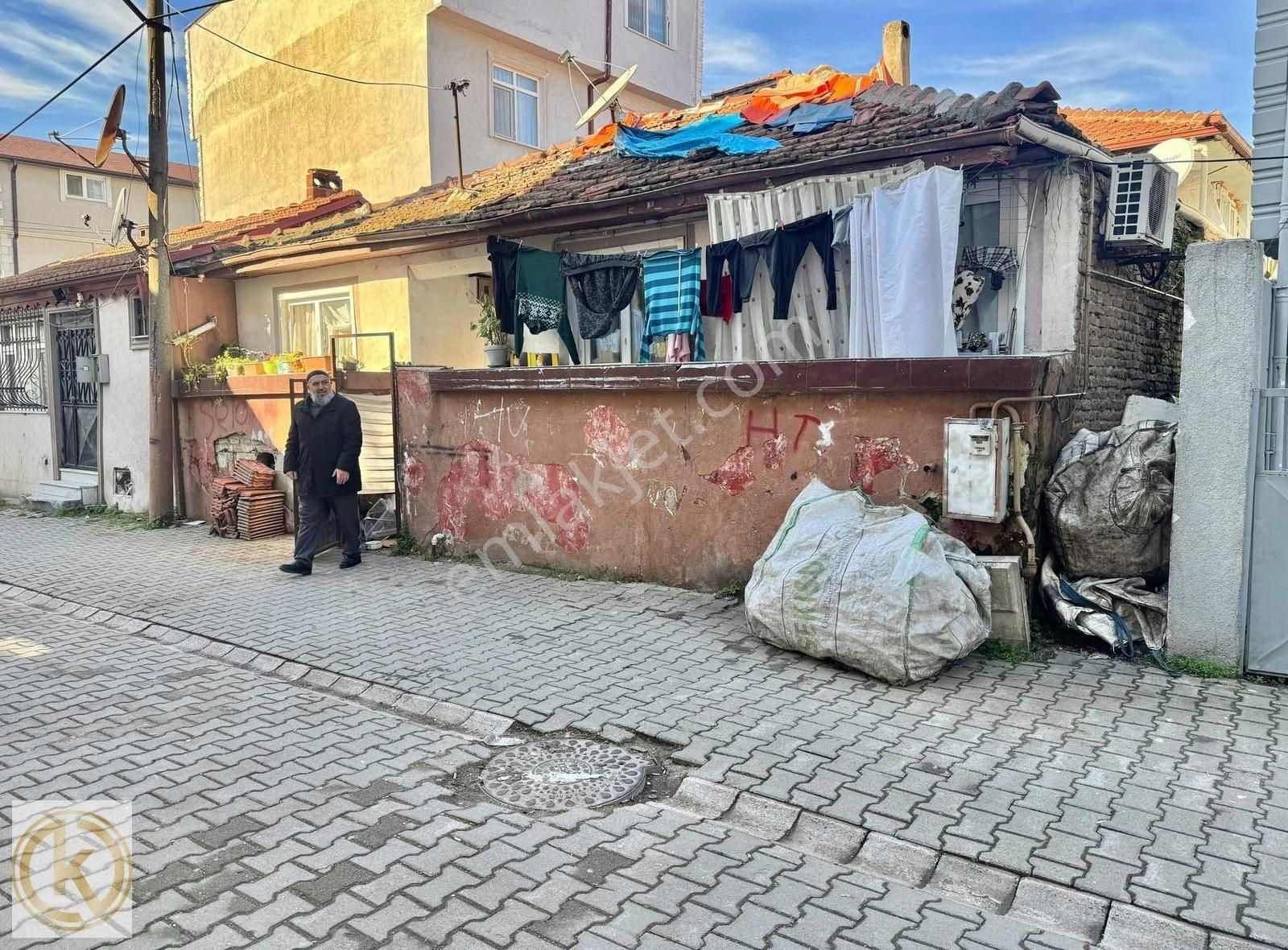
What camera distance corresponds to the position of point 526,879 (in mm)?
3285

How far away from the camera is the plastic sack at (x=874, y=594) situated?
516 centimetres

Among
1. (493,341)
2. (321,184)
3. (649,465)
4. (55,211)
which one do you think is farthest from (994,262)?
(55,211)

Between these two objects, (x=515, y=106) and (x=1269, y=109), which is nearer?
(x=1269, y=109)

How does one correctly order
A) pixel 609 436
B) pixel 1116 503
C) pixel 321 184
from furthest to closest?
pixel 321 184
pixel 609 436
pixel 1116 503

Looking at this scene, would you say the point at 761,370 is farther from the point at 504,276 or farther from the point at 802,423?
the point at 504,276

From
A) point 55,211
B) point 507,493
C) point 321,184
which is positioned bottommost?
point 507,493

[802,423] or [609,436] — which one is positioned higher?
[802,423]

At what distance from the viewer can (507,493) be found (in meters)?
8.63

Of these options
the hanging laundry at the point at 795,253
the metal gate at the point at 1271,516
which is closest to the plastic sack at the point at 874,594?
the metal gate at the point at 1271,516

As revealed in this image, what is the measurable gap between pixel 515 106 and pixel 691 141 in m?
10.3

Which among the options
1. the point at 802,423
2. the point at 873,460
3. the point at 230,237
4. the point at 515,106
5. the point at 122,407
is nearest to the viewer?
the point at 873,460

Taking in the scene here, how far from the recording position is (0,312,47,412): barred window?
14.9 m
